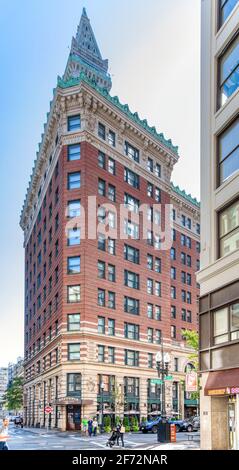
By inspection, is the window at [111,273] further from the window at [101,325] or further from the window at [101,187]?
the window at [101,187]

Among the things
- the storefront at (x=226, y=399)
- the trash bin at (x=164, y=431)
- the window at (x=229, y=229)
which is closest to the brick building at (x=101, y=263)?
the trash bin at (x=164, y=431)

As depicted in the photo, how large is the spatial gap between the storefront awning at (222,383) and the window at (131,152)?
48443mm

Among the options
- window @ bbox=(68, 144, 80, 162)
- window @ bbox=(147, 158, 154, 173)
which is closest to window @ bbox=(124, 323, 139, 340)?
window @ bbox=(68, 144, 80, 162)

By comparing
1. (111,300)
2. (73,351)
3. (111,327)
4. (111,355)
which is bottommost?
(111,355)

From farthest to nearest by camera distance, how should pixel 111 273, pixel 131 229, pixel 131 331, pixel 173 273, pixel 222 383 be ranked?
pixel 173 273, pixel 131 229, pixel 131 331, pixel 111 273, pixel 222 383

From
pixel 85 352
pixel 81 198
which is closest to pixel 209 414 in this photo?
pixel 85 352

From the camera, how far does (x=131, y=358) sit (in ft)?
206

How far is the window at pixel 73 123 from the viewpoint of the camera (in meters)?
60.2

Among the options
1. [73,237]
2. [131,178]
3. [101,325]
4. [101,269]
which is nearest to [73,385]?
[101,325]

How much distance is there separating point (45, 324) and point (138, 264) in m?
15.0

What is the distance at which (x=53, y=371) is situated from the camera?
60938 mm

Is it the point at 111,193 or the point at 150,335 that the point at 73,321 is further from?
the point at 111,193

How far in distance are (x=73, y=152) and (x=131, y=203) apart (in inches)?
403

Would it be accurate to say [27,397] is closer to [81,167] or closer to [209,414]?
[81,167]
